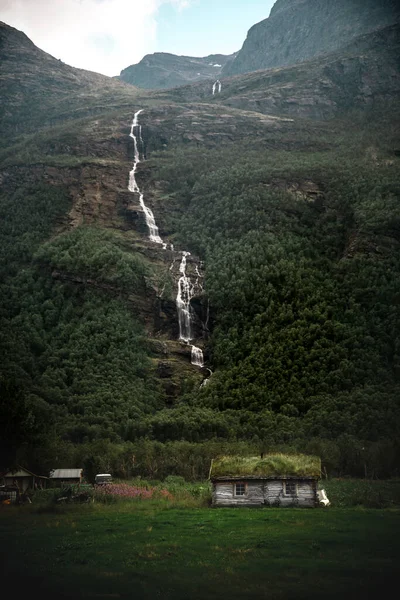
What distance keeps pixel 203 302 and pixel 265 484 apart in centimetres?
6232

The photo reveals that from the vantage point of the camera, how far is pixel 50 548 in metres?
24.5

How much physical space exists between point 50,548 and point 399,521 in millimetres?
16405

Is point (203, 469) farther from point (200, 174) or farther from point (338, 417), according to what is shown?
point (200, 174)

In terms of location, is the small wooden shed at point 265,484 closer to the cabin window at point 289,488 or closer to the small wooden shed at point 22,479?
the cabin window at point 289,488

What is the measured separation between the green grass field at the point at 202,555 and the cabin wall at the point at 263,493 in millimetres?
5838

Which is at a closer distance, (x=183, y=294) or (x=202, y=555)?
(x=202, y=555)

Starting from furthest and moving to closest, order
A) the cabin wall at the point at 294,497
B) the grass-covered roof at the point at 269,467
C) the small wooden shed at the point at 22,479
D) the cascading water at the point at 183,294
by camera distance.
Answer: the cascading water at the point at 183,294, the small wooden shed at the point at 22,479, the grass-covered roof at the point at 269,467, the cabin wall at the point at 294,497

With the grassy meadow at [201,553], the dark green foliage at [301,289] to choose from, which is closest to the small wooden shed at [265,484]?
the grassy meadow at [201,553]

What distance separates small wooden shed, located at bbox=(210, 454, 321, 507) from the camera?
39.7 metres

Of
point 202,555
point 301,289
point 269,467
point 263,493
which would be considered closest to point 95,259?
point 301,289

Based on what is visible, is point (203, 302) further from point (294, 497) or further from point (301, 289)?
point (294, 497)

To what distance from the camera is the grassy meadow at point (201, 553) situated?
19016 millimetres

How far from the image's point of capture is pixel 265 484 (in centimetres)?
4034

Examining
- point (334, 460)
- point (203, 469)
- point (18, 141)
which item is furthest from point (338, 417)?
point (18, 141)
